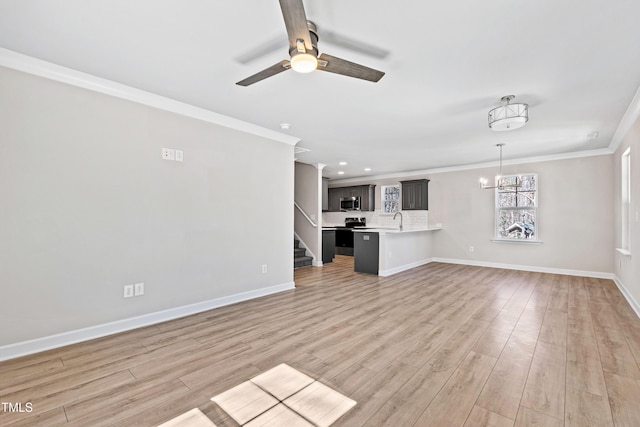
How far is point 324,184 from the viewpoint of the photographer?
30.0 feet

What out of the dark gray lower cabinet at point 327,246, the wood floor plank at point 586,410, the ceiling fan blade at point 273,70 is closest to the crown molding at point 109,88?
the ceiling fan blade at point 273,70

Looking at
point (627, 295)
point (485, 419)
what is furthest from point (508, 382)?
point (627, 295)

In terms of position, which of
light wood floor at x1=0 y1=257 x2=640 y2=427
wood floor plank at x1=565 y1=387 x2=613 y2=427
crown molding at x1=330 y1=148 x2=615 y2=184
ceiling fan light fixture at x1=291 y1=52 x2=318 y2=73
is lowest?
light wood floor at x1=0 y1=257 x2=640 y2=427

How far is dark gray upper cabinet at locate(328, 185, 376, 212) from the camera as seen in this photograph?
9063 mm

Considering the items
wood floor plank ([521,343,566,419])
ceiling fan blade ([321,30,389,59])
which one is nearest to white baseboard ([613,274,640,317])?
wood floor plank ([521,343,566,419])

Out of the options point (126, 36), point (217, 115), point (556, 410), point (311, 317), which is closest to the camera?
point (556, 410)

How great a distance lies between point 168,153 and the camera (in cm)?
337

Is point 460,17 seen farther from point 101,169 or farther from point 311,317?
point 101,169

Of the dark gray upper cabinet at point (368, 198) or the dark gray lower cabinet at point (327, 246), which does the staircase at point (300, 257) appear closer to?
the dark gray lower cabinet at point (327, 246)

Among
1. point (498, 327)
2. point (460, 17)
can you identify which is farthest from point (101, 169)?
point (498, 327)

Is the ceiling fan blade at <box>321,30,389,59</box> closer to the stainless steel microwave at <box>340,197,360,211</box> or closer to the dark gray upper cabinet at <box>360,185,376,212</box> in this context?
the dark gray upper cabinet at <box>360,185,376,212</box>

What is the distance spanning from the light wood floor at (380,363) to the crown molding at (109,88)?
2.47 meters

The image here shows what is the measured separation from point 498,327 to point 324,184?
664cm

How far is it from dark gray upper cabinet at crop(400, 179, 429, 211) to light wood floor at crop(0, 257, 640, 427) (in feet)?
13.8
